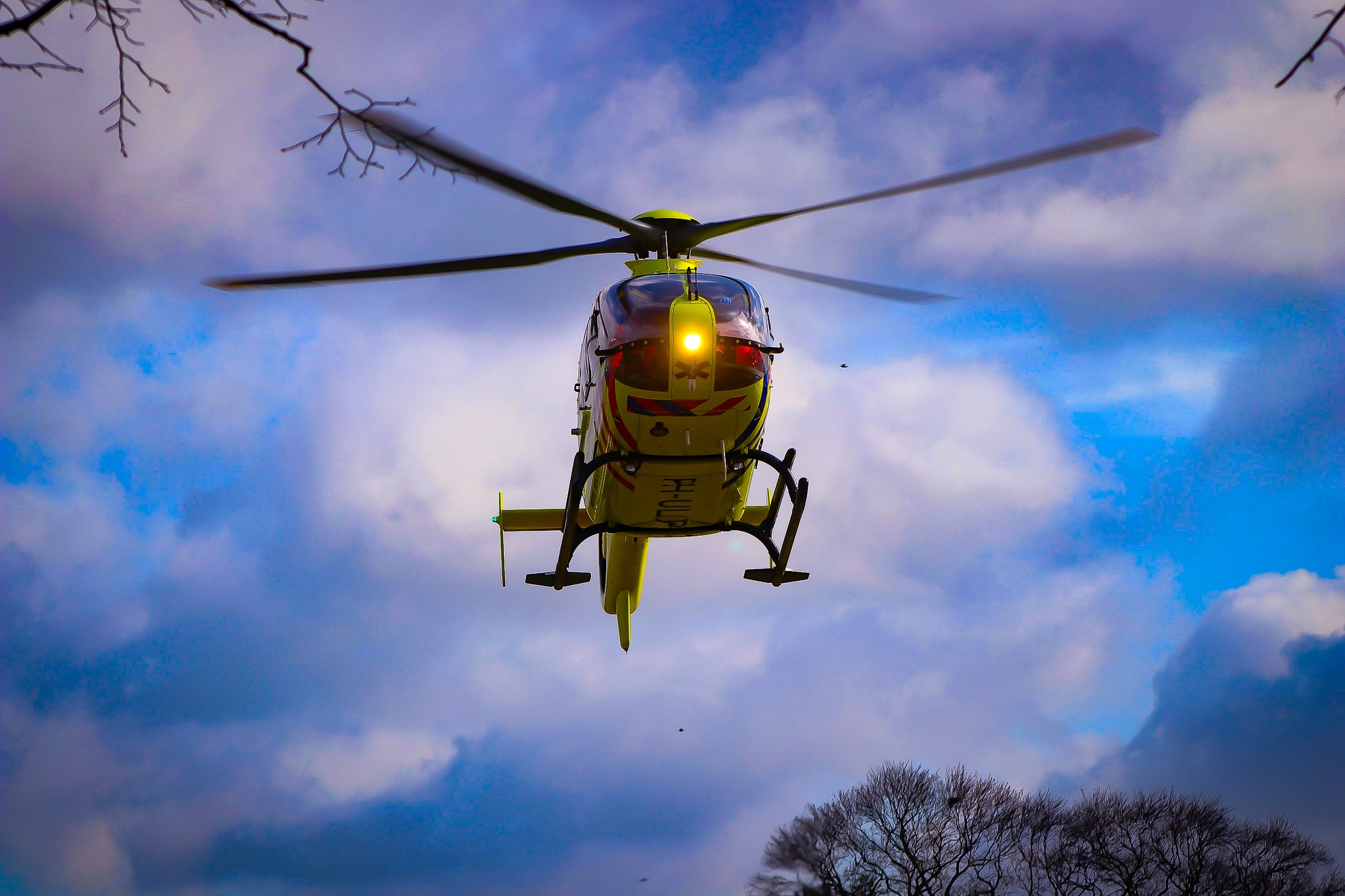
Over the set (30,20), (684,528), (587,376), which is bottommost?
(30,20)

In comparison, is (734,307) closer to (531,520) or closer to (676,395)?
(676,395)

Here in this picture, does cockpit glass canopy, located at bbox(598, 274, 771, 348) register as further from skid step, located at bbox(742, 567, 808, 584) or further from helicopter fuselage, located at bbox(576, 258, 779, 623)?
skid step, located at bbox(742, 567, 808, 584)

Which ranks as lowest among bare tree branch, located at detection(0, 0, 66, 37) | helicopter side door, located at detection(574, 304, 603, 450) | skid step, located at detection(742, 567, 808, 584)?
bare tree branch, located at detection(0, 0, 66, 37)

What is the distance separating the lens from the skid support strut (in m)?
13.9

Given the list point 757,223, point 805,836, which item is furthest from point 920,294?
point 805,836

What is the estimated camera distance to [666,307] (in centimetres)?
1343

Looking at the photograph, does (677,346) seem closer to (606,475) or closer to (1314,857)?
(606,475)

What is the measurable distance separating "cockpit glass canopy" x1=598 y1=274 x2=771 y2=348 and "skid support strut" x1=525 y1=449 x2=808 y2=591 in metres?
1.50

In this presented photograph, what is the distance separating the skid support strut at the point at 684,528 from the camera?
545 inches

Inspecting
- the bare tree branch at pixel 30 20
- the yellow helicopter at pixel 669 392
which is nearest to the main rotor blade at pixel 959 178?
the yellow helicopter at pixel 669 392

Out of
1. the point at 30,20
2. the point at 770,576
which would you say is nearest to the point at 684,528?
the point at 770,576

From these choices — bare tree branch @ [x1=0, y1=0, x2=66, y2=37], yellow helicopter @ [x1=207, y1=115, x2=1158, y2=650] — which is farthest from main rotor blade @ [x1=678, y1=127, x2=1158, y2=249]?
bare tree branch @ [x1=0, y1=0, x2=66, y2=37]

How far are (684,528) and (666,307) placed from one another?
3252 millimetres

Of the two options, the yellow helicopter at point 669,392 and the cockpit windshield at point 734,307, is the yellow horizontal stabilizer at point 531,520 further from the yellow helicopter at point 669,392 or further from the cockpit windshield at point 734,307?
the cockpit windshield at point 734,307
